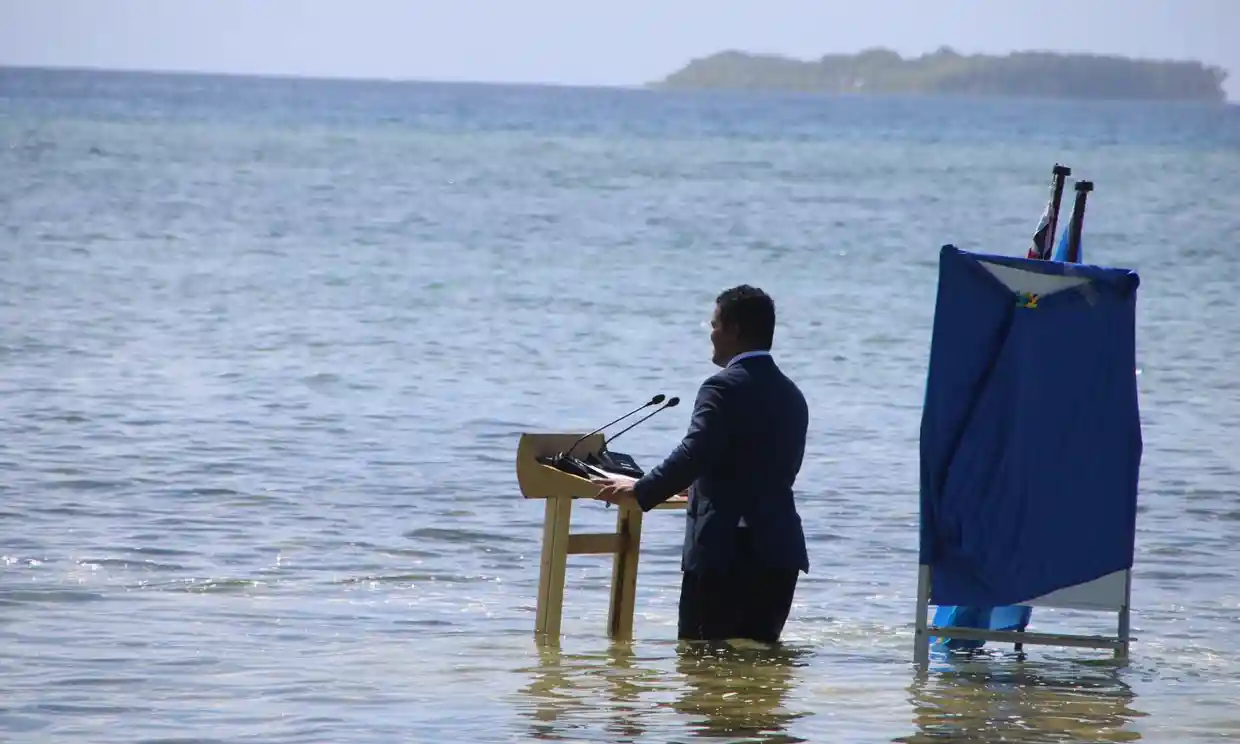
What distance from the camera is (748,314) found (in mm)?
6938

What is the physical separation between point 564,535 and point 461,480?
16.3ft

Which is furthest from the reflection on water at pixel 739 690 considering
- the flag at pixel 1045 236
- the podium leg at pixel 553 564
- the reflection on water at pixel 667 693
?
the flag at pixel 1045 236

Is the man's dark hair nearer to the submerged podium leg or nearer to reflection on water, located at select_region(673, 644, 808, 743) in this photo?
the submerged podium leg

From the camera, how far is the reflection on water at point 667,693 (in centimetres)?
668

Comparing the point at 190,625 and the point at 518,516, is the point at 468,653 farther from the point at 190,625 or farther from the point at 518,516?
the point at 518,516

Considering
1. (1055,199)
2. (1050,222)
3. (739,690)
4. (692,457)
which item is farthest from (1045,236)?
(739,690)

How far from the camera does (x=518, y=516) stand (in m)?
11.4

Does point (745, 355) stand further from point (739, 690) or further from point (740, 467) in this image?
point (739, 690)

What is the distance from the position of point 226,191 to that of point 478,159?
23010 millimetres

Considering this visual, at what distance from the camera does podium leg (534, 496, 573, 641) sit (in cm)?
750

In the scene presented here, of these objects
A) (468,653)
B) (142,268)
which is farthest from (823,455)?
(142,268)

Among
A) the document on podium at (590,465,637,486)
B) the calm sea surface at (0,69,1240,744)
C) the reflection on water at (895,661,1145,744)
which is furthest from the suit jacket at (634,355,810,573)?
the reflection on water at (895,661,1145,744)

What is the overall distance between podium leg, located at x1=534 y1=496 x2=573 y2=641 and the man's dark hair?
97cm

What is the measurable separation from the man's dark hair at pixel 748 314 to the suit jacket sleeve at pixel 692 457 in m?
0.21
